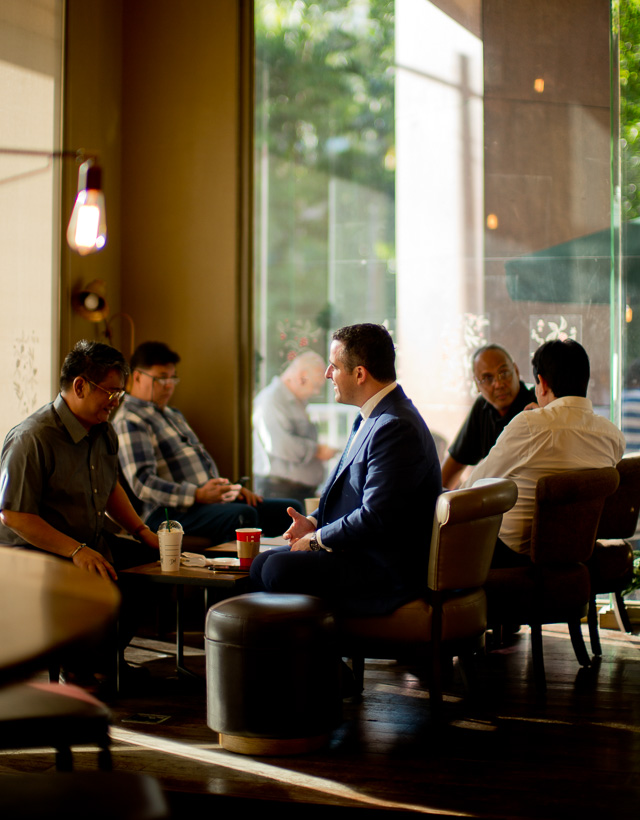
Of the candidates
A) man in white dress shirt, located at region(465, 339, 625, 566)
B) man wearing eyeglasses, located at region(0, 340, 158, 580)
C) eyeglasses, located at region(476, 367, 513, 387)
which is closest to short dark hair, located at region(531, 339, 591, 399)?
man in white dress shirt, located at region(465, 339, 625, 566)

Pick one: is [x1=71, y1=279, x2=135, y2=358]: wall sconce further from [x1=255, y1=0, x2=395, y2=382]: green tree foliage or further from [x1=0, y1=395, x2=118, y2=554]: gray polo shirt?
[x1=0, y1=395, x2=118, y2=554]: gray polo shirt

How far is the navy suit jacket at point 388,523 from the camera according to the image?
9.76 ft

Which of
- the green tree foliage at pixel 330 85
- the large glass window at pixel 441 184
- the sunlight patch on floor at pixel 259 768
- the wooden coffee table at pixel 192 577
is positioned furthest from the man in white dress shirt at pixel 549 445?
the green tree foliage at pixel 330 85

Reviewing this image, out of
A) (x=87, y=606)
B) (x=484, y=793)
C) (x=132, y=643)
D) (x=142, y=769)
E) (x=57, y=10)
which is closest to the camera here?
(x=87, y=606)

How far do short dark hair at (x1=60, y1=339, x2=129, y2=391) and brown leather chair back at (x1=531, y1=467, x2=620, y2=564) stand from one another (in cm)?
169

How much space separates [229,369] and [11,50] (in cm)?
200

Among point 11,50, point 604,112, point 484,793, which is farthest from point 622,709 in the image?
point 11,50

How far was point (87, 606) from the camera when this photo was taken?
1.61 m

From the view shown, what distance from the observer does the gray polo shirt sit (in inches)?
127

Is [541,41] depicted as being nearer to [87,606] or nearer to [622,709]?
[622,709]

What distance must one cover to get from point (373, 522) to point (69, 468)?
119cm

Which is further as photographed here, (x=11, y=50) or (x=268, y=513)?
(x=268, y=513)

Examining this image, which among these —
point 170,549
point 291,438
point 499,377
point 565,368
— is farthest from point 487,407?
point 170,549

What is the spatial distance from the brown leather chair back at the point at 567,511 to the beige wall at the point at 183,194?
222 cm
